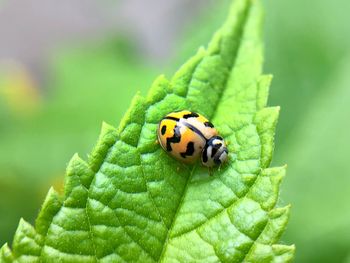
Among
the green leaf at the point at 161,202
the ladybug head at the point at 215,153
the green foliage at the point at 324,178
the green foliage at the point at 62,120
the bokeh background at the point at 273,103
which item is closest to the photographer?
the green leaf at the point at 161,202

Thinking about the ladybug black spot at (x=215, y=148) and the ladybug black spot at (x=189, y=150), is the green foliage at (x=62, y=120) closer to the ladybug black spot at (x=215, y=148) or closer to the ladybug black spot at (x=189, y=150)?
the ladybug black spot at (x=189, y=150)

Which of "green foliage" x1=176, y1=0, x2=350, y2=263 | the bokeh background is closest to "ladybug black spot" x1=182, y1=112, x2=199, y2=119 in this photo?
the bokeh background

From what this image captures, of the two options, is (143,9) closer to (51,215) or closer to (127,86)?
(127,86)

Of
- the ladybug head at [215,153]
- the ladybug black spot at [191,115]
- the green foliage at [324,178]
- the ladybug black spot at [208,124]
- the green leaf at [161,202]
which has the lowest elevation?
the green leaf at [161,202]

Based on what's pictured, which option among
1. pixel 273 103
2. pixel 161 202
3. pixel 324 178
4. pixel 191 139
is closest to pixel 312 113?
pixel 273 103

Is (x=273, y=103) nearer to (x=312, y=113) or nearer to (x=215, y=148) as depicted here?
(x=312, y=113)

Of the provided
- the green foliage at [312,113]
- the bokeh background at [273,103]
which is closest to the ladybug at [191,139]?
the bokeh background at [273,103]
